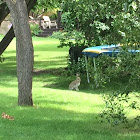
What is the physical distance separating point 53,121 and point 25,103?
180cm

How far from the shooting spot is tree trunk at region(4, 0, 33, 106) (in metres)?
10.0

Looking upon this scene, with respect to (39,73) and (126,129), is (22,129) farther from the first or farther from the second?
Result: (39,73)

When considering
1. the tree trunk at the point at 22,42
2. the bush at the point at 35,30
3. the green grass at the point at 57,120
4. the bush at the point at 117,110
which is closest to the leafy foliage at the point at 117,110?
the bush at the point at 117,110

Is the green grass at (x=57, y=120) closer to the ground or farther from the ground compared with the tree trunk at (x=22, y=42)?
closer to the ground

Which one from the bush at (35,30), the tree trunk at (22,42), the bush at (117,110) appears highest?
the tree trunk at (22,42)

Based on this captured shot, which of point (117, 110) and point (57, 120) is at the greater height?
point (117, 110)

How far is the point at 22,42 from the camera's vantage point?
33.1ft

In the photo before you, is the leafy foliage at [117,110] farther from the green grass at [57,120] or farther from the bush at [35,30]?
the bush at [35,30]

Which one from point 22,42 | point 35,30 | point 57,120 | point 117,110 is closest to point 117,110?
point 117,110

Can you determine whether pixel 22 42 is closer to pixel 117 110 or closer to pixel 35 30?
pixel 117 110

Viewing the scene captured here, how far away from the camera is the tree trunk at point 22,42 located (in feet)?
32.9

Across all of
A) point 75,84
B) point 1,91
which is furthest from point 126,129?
point 75,84

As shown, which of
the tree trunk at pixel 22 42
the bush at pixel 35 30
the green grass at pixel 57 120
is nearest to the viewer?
the green grass at pixel 57 120

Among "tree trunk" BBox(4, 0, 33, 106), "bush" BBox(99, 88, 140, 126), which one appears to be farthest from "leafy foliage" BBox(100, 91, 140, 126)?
"tree trunk" BBox(4, 0, 33, 106)
